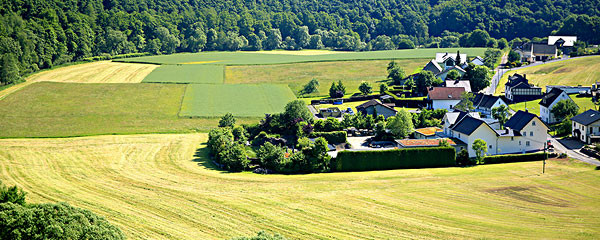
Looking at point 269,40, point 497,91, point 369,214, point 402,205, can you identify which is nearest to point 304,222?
point 369,214

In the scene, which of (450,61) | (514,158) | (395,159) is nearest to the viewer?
(395,159)

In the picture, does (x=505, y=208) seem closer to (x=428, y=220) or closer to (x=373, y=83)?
(x=428, y=220)

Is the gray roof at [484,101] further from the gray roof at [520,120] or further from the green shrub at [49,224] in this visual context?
the green shrub at [49,224]

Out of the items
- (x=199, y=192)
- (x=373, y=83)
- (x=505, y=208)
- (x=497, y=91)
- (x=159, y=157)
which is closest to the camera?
(x=505, y=208)

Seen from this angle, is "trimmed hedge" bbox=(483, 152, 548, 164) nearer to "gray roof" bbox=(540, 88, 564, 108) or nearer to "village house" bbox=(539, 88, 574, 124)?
"village house" bbox=(539, 88, 574, 124)

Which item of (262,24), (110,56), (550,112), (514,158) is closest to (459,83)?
(550,112)

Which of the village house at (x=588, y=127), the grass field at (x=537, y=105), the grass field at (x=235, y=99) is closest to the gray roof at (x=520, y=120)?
the village house at (x=588, y=127)

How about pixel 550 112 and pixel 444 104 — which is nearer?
pixel 550 112

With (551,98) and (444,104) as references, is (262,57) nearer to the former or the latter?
(444,104)
